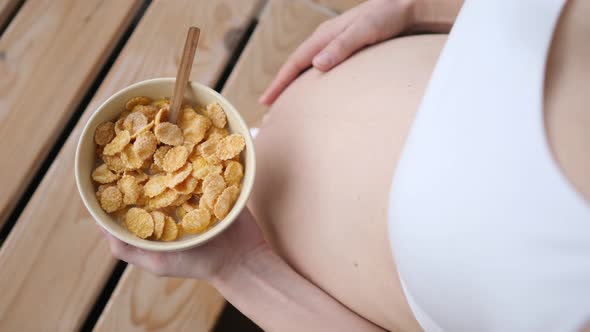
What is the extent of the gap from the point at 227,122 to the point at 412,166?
0.21 metres

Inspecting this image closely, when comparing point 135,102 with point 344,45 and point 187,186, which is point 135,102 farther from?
point 344,45

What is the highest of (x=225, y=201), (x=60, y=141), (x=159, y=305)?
(x=225, y=201)

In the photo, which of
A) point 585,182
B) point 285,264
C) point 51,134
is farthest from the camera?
point 51,134

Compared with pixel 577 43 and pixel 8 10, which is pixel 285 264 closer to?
pixel 577 43

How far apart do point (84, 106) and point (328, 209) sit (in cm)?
46

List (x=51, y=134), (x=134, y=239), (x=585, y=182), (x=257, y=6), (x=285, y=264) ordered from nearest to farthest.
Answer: (x=585, y=182), (x=134, y=239), (x=285, y=264), (x=51, y=134), (x=257, y=6)

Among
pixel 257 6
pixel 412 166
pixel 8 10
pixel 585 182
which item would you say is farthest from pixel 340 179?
pixel 8 10

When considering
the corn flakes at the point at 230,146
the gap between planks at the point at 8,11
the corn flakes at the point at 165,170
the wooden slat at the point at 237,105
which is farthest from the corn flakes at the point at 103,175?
the gap between planks at the point at 8,11

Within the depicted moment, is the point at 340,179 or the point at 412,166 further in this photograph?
the point at 340,179

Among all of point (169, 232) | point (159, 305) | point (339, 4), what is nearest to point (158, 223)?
point (169, 232)

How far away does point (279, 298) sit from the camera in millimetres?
530

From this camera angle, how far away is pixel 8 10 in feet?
2.37

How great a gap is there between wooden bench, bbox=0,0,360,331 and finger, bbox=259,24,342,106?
50mm

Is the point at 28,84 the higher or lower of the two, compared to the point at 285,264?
higher
